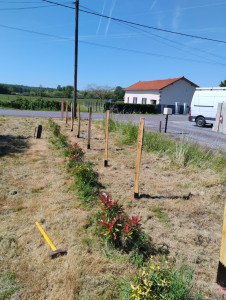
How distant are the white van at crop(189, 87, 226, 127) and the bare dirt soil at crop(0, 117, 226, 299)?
9.01m

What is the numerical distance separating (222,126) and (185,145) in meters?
4.38

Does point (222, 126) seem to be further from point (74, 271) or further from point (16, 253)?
point (16, 253)

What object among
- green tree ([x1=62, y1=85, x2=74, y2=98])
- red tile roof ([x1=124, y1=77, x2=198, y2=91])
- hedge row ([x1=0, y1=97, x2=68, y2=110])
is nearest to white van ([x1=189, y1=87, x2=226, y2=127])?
hedge row ([x1=0, y1=97, x2=68, y2=110])

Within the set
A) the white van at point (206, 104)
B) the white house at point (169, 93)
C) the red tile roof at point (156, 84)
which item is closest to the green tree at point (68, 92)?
the red tile roof at point (156, 84)

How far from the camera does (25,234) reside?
8.53ft

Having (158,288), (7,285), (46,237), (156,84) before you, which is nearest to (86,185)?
(46,237)

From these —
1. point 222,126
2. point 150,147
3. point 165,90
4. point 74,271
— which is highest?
point 165,90

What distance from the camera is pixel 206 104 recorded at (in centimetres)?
1345

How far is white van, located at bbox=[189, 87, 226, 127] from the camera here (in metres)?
12.5

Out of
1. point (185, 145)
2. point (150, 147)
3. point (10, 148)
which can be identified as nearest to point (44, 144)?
point (10, 148)

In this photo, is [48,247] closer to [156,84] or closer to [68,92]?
[156,84]

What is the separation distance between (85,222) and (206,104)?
1288cm

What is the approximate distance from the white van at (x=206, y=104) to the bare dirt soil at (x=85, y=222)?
901 centimetres

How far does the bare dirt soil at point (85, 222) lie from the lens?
198 cm
